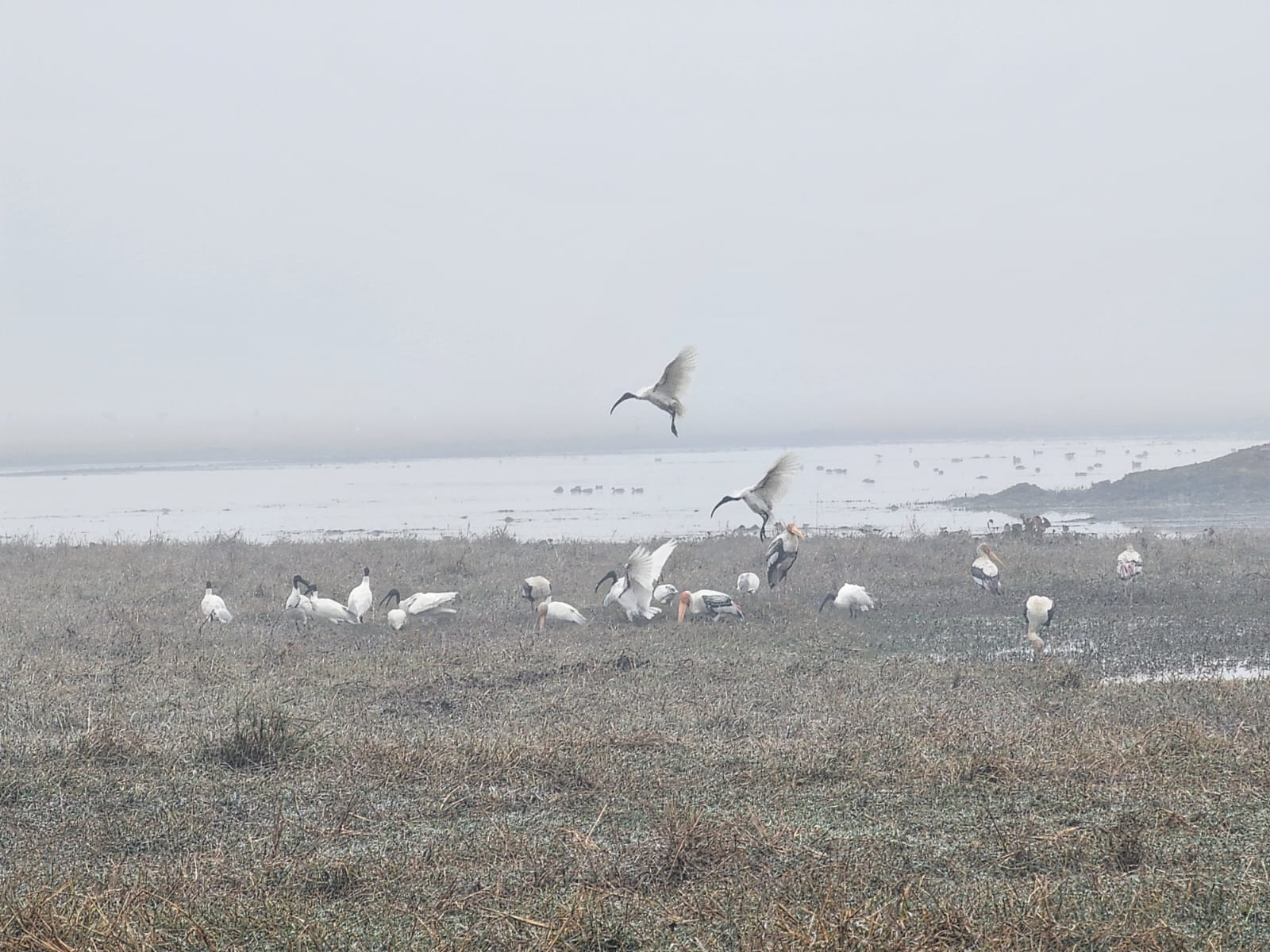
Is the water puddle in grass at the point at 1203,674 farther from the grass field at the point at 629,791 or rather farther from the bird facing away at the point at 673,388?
the bird facing away at the point at 673,388

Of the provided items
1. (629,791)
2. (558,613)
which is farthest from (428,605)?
(629,791)

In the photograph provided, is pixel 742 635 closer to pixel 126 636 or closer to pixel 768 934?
pixel 126 636

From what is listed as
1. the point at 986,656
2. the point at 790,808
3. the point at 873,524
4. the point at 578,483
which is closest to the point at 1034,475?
the point at 578,483

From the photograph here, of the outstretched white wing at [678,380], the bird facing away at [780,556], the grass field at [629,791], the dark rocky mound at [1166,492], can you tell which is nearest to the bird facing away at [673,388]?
the outstretched white wing at [678,380]

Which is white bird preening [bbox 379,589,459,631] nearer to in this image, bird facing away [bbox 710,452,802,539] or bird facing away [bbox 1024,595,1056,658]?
bird facing away [bbox 710,452,802,539]

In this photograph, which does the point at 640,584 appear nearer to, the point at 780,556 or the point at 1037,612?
the point at 780,556

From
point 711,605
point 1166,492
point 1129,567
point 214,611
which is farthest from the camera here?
point 1166,492

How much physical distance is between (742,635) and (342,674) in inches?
196

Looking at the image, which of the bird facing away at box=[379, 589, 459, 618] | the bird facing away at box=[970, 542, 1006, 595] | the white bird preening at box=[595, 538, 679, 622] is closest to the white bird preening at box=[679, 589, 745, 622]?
the white bird preening at box=[595, 538, 679, 622]

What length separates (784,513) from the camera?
37.7 meters

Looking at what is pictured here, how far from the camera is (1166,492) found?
41250mm

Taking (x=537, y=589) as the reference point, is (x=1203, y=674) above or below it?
below

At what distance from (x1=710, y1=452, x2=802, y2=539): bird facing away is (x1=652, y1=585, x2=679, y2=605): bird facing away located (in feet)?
6.44

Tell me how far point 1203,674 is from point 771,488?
5446 mm
